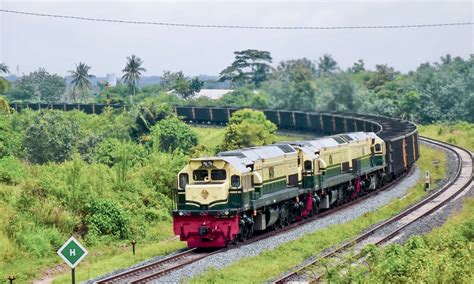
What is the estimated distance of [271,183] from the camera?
93.7 feet

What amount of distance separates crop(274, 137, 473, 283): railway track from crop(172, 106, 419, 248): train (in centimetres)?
340

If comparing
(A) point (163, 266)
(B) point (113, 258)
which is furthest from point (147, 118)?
(A) point (163, 266)

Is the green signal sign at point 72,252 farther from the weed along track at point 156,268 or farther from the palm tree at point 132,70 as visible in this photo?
the palm tree at point 132,70

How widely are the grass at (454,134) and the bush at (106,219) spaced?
4193 cm

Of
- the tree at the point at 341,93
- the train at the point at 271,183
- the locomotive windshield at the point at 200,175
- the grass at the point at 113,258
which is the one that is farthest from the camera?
the tree at the point at 341,93

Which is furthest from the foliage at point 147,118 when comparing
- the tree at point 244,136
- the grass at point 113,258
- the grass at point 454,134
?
the grass at point 113,258

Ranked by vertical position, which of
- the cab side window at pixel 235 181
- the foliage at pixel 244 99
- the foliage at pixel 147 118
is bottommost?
the cab side window at pixel 235 181

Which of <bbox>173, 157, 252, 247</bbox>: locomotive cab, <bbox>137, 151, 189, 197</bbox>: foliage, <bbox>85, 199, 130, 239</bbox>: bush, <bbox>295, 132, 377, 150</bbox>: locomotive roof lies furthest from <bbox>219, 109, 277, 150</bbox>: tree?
<bbox>173, 157, 252, 247</bbox>: locomotive cab

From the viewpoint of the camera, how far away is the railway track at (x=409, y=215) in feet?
69.1

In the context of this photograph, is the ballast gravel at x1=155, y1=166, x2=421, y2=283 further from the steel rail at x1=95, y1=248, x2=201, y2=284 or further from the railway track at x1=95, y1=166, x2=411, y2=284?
the steel rail at x1=95, y1=248, x2=201, y2=284

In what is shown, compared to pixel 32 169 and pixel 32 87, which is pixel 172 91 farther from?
pixel 32 169

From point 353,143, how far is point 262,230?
39.1ft

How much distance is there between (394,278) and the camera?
17.6 meters

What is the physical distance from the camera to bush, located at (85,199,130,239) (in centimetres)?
2873
